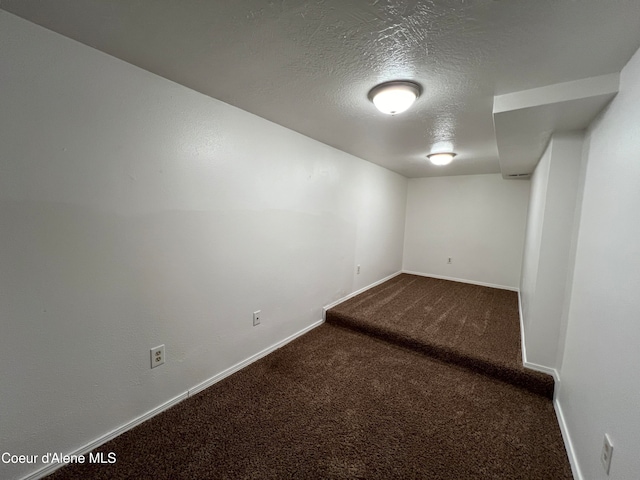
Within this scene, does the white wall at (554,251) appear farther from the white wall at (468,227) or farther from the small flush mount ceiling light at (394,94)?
the white wall at (468,227)

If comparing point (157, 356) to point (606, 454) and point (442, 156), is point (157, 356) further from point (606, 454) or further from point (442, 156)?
point (442, 156)

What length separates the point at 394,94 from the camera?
1.55 metres

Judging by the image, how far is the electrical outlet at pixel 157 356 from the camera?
1633 millimetres

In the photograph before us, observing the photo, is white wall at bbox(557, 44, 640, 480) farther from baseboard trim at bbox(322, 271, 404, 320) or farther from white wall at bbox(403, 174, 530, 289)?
white wall at bbox(403, 174, 530, 289)

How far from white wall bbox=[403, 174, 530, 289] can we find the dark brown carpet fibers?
282 cm

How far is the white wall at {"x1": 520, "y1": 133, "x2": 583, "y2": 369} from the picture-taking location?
189 centimetres

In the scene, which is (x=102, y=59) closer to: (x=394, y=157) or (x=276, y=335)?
(x=276, y=335)

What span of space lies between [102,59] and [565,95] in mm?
2417

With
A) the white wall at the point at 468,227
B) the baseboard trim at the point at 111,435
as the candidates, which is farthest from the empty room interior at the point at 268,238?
the white wall at the point at 468,227

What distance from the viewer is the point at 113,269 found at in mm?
1430

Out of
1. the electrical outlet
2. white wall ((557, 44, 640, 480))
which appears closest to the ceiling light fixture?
white wall ((557, 44, 640, 480))

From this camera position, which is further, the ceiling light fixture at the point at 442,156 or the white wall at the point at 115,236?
the ceiling light fixture at the point at 442,156

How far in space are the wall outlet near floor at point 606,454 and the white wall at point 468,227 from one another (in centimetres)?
370

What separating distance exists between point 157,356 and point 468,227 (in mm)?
4768
